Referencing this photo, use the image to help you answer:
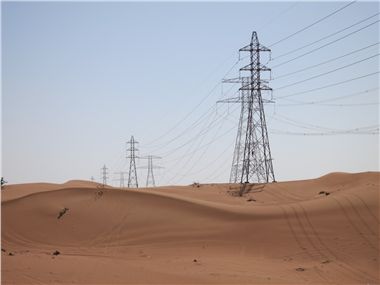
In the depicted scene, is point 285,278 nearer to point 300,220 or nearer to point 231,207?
point 300,220

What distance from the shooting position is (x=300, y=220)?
61.5 ft

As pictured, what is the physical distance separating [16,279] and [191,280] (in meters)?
3.99

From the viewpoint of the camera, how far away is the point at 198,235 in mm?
18422

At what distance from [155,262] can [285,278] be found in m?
3.80

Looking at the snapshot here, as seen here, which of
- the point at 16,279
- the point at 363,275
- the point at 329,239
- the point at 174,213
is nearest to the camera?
the point at 16,279

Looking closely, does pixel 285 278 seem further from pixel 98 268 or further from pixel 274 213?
pixel 274 213

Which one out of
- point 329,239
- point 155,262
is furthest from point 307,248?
point 155,262

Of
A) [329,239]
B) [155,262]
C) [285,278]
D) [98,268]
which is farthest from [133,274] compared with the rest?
[329,239]

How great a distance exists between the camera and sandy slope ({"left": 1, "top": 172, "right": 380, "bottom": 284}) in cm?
1304

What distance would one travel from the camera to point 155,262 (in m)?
14.6

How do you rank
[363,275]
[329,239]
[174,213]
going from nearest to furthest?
[363,275] → [329,239] → [174,213]

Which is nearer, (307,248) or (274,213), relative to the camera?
(307,248)

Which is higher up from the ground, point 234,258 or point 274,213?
point 274,213

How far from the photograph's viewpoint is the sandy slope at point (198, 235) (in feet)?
42.8
